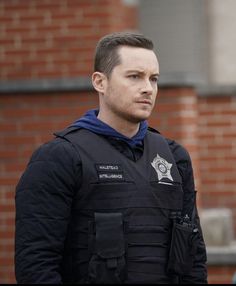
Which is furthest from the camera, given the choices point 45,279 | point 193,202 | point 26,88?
point 26,88

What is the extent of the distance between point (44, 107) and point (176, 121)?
0.94 m

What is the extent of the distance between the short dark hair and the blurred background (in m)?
2.50

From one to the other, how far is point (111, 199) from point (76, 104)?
2.77 m

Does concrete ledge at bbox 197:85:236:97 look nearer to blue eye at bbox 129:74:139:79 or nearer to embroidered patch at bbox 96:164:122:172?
blue eye at bbox 129:74:139:79

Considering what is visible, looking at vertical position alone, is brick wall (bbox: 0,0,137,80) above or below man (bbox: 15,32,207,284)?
above

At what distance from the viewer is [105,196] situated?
3398mm

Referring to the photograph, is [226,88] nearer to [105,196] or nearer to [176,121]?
[176,121]

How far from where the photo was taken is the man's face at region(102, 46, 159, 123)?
3.49 metres

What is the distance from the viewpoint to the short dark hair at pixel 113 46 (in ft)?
A: 11.6

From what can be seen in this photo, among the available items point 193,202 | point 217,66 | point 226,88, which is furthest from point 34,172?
point 217,66

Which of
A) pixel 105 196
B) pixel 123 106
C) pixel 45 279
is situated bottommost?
pixel 45 279

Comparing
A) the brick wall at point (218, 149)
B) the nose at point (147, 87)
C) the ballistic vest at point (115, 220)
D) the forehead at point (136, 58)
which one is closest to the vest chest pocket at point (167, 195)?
the ballistic vest at point (115, 220)

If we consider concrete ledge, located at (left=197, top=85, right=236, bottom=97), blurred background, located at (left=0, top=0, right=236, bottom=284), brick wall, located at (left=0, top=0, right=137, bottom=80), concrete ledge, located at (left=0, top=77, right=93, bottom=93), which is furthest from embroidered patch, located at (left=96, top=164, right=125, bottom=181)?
concrete ledge, located at (left=197, top=85, right=236, bottom=97)

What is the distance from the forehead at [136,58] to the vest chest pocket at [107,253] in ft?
2.06
